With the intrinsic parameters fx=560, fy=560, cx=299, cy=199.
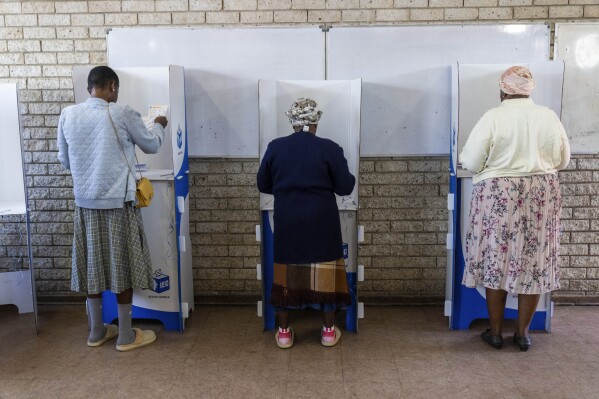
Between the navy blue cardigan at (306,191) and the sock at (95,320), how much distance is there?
1131mm

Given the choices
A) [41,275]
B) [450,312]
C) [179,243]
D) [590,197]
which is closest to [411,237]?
[450,312]

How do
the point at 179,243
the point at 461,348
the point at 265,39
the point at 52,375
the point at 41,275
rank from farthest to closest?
the point at 41,275
the point at 265,39
the point at 179,243
the point at 461,348
the point at 52,375

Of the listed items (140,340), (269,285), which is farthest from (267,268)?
(140,340)

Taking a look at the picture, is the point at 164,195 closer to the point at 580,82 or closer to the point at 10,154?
the point at 10,154

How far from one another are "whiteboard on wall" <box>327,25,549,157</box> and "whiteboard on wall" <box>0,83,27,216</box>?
202cm

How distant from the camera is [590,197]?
3.87 meters

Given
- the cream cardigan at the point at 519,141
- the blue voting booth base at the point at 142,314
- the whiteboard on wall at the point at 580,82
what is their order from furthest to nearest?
the whiteboard on wall at the point at 580,82 < the blue voting booth base at the point at 142,314 < the cream cardigan at the point at 519,141

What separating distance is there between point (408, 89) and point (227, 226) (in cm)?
156

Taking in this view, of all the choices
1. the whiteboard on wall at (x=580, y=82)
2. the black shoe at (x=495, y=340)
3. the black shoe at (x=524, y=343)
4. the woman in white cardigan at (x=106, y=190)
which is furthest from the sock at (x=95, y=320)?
the whiteboard on wall at (x=580, y=82)

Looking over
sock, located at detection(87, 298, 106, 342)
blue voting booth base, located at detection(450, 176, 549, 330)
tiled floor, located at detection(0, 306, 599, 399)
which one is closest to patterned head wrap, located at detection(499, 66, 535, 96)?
blue voting booth base, located at detection(450, 176, 549, 330)

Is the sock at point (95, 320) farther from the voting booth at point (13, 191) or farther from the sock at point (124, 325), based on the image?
the voting booth at point (13, 191)

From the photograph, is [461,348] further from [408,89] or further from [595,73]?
[595,73]

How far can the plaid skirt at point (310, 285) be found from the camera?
123 inches

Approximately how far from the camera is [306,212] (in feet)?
9.94
